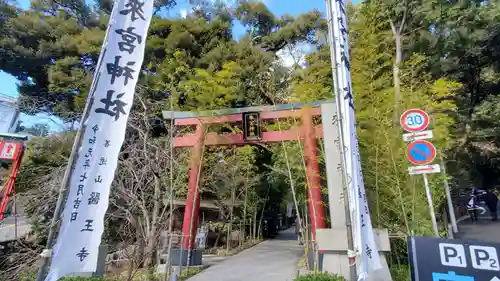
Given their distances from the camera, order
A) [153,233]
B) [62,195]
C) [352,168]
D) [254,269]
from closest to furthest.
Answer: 1. [62,195]
2. [352,168]
3. [153,233]
4. [254,269]

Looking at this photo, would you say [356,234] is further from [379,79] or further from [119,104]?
[379,79]

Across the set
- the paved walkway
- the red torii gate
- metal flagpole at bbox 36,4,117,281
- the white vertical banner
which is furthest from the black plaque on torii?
metal flagpole at bbox 36,4,117,281

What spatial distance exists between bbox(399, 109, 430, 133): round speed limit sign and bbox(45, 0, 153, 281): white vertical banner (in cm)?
358

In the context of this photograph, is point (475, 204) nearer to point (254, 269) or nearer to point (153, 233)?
point (254, 269)

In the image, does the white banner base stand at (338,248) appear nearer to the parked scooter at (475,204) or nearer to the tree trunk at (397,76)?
the tree trunk at (397,76)

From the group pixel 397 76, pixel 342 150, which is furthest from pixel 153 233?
pixel 397 76

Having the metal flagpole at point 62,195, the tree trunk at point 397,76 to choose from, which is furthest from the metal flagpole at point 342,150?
the metal flagpole at point 62,195

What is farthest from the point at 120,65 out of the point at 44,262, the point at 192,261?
the point at 192,261

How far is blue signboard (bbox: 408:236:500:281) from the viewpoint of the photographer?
2.59m

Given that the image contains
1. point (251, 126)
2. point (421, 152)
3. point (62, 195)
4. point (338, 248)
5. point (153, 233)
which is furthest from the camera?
point (251, 126)

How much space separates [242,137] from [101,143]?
4503 mm

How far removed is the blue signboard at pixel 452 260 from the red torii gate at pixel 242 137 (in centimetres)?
334

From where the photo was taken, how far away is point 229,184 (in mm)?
10930

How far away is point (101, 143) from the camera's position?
3.08 metres
